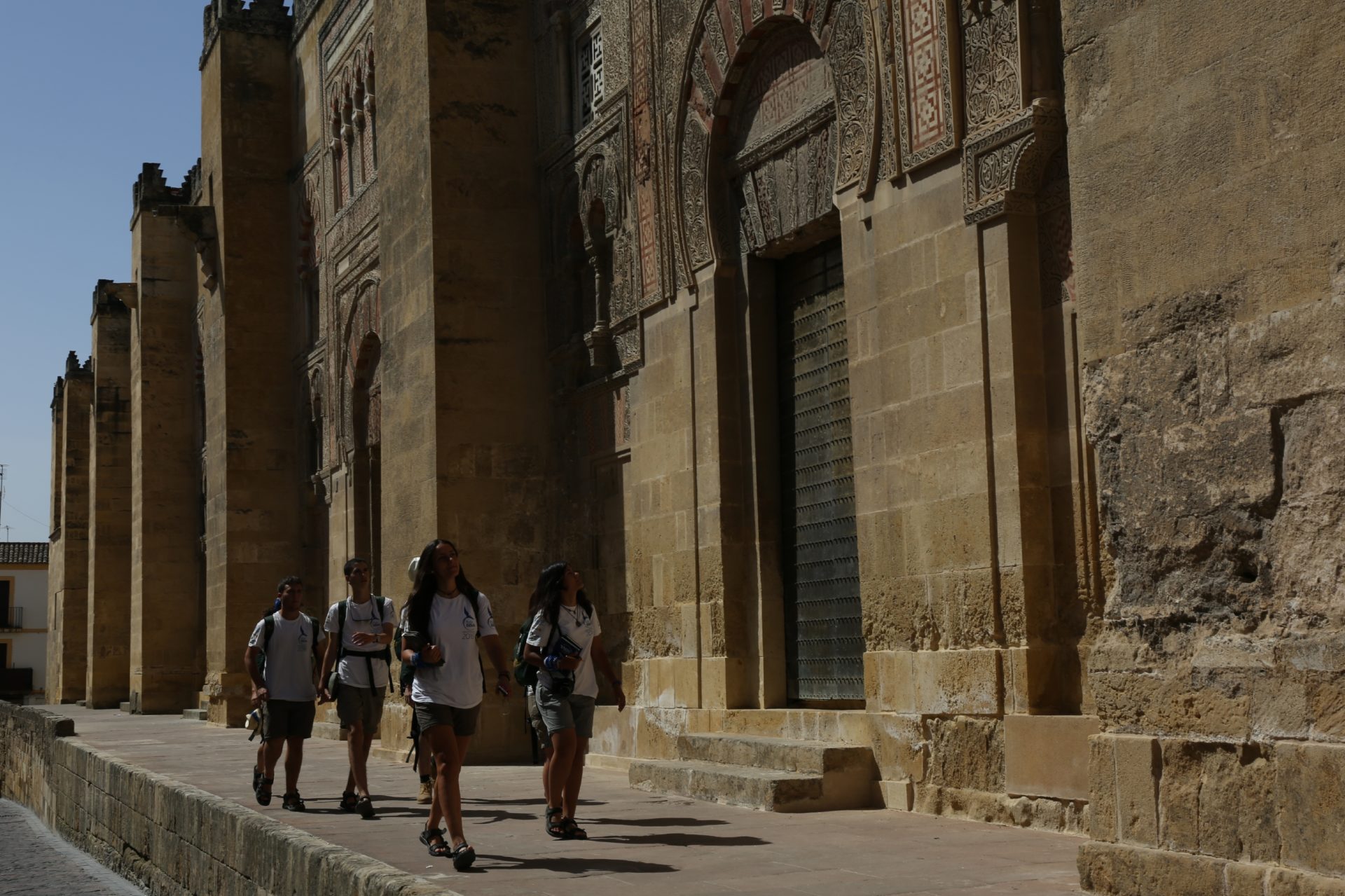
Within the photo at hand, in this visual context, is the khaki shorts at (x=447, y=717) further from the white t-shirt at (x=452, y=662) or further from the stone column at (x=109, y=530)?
the stone column at (x=109, y=530)

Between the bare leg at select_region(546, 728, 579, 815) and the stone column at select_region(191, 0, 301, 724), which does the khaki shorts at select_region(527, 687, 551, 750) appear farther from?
the stone column at select_region(191, 0, 301, 724)

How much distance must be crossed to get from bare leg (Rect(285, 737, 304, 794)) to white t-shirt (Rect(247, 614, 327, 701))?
Answer: 0.83ft

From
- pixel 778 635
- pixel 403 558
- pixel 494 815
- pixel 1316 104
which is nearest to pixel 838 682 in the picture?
pixel 778 635

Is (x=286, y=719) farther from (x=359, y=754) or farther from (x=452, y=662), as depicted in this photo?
(x=452, y=662)

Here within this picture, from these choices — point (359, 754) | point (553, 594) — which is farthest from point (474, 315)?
point (553, 594)

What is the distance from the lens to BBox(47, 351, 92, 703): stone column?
35.7 m

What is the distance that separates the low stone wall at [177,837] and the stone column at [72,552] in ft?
60.3

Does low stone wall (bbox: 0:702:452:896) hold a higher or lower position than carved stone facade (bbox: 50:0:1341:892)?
lower

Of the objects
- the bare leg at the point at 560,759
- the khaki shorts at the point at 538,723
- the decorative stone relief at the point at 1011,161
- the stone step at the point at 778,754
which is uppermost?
the decorative stone relief at the point at 1011,161

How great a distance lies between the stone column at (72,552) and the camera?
35719 millimetres

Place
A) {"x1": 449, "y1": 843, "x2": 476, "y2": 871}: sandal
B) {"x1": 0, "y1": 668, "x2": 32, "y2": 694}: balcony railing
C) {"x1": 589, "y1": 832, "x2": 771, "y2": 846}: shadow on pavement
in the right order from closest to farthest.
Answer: {"x1": 449, "y1": 843, "x2": 476, "y2": 871}: sandal < {"x1": 589, "y1": 832, "x2": 771, "y2": 846}: shadow on pavement < {"x1": 0, "y1": 668, "x2": 32, "y2": 694}: balcony railing

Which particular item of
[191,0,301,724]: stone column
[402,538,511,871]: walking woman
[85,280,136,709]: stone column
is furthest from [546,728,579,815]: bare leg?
[85,280,136,709]: stone column

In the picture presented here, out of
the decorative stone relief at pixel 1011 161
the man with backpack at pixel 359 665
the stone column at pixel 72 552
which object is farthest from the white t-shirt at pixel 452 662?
the stone column at pixel 72 552

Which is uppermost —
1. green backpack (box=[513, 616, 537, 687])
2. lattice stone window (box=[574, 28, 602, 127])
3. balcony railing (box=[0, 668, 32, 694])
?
lattice stone window (box=[574, 28, 602, 127])
